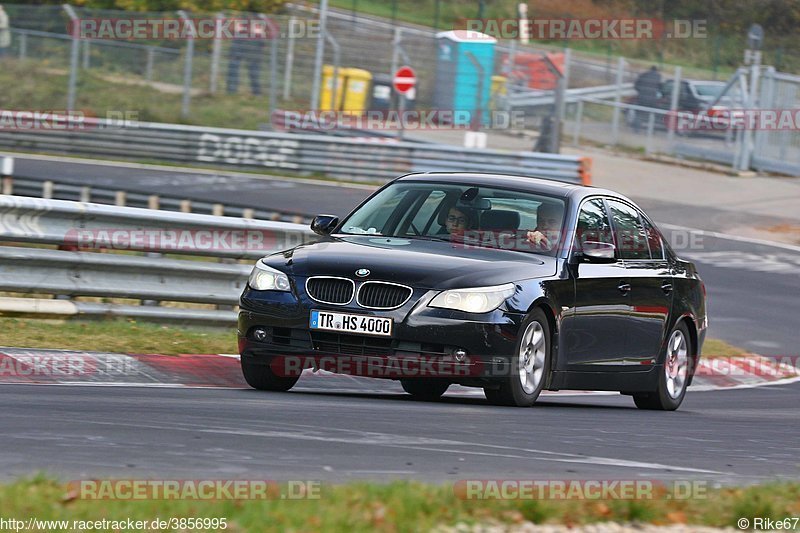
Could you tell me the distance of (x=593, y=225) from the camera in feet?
33.5

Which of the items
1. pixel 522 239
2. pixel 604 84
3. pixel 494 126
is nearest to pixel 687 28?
pixel 604 84

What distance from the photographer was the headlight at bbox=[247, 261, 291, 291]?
909 cm

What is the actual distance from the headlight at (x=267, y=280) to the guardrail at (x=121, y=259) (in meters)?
2.74

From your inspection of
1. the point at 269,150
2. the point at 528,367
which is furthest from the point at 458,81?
the point at 528,367

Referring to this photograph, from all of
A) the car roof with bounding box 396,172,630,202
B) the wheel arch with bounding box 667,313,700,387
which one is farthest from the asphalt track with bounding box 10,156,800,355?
the car roof with bounding box 396,172,630,202

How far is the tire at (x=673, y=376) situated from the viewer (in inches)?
432

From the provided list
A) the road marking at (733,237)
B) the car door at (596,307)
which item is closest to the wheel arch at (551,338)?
the car door at (596,307)

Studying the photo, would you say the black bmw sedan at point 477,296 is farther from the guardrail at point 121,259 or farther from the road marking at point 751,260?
the road marking at point 751,260

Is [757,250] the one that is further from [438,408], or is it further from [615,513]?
[615,513]

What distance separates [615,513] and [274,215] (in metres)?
14.4

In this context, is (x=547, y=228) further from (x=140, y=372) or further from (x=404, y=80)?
(x=404, y=80)

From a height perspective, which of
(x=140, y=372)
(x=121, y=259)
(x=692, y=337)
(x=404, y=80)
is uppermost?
(x=404, y=80)

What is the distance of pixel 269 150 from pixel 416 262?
22.6 metres

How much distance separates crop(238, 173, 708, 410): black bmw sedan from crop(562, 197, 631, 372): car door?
0.01m
